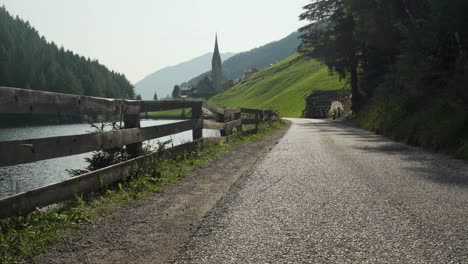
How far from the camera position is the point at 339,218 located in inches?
173

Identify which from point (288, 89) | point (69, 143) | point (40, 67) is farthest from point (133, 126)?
point (40, 67)

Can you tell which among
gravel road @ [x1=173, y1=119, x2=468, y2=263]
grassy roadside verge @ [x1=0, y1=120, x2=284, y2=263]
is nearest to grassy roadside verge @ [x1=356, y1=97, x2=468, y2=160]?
gravel road @ [x1=173, y1=119, x2=468, y2=263]

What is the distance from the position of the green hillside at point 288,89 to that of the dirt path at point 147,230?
67.2 meters

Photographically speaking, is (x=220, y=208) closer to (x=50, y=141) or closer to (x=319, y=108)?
(x=50, y=141)

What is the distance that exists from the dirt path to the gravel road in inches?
Answer: 8.2

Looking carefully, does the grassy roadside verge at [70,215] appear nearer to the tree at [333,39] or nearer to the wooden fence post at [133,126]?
the wooden fence post at [133,126]

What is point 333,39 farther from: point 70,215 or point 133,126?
point 70,215

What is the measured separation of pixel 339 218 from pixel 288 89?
353ft

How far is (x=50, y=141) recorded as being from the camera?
192 inches

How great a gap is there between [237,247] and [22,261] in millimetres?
1841

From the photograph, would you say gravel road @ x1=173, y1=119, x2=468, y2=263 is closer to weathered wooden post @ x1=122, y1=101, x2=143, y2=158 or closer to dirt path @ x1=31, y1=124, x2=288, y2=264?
dirt path @ x1=31, y1=124, x2=288, y2=264

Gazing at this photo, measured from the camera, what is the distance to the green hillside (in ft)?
282

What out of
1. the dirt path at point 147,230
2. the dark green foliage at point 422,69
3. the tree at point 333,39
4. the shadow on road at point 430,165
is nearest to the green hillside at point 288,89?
the tree at point 333,39

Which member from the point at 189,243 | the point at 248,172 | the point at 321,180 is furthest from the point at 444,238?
the point at 248,172
